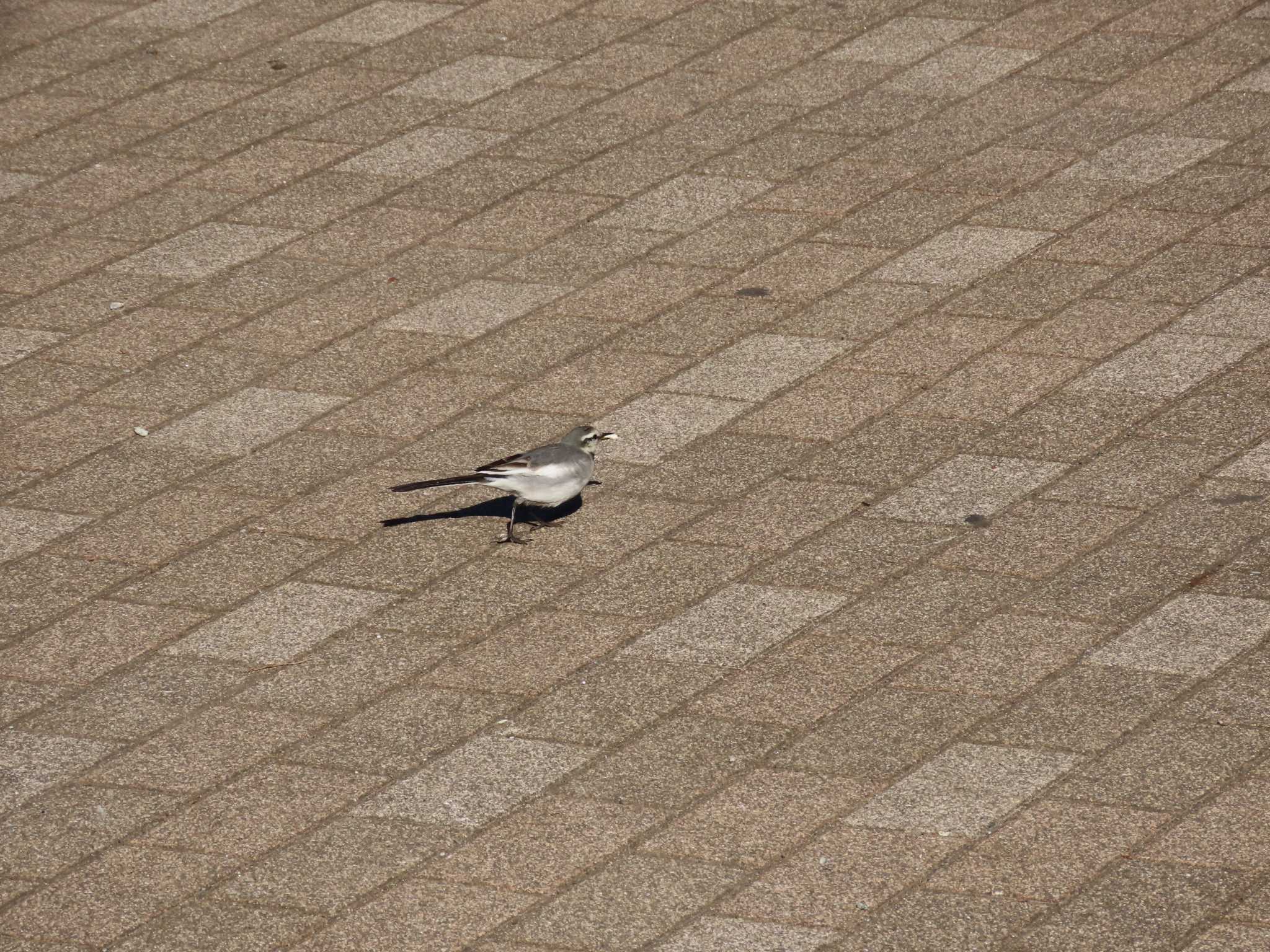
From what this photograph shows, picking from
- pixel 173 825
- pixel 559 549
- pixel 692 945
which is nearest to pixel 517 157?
pixel 559 549

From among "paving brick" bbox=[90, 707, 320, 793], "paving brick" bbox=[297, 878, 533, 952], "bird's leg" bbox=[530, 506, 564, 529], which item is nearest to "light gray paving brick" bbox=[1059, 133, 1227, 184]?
"bird's leg" bbox=[530, 506, 564, 529]

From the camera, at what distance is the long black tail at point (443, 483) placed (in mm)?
8719

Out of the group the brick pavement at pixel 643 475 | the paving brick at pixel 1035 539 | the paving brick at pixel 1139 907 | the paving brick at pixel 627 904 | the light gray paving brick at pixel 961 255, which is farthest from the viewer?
the light gray paving brick at pixel 961 255

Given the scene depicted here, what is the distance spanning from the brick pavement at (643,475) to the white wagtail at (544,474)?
265mm

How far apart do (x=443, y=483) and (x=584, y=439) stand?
2.22 ft

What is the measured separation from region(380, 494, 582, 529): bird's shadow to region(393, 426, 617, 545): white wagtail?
20 cm

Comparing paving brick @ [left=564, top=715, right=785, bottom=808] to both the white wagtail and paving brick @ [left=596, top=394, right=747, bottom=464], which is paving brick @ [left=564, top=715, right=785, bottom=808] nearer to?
the white wagtail

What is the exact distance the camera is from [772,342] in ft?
34.0

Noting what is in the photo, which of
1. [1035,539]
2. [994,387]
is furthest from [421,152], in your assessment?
[1035,539]

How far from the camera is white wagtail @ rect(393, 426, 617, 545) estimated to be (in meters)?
8.59

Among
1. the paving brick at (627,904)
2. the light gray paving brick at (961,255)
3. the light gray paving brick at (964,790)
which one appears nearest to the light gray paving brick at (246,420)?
the light gray paving brick at (961,255)

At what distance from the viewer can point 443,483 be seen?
28.8 ft

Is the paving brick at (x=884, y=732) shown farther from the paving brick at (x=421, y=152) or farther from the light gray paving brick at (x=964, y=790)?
the paving brick at (x=421, y=152)

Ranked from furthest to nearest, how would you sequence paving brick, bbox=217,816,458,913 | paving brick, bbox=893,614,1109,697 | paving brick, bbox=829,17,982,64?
paving brick, bbox=829,17,982,64
paving brick, bbox=893,614,1109,697
paving brick, bbox=217,816,458,913
